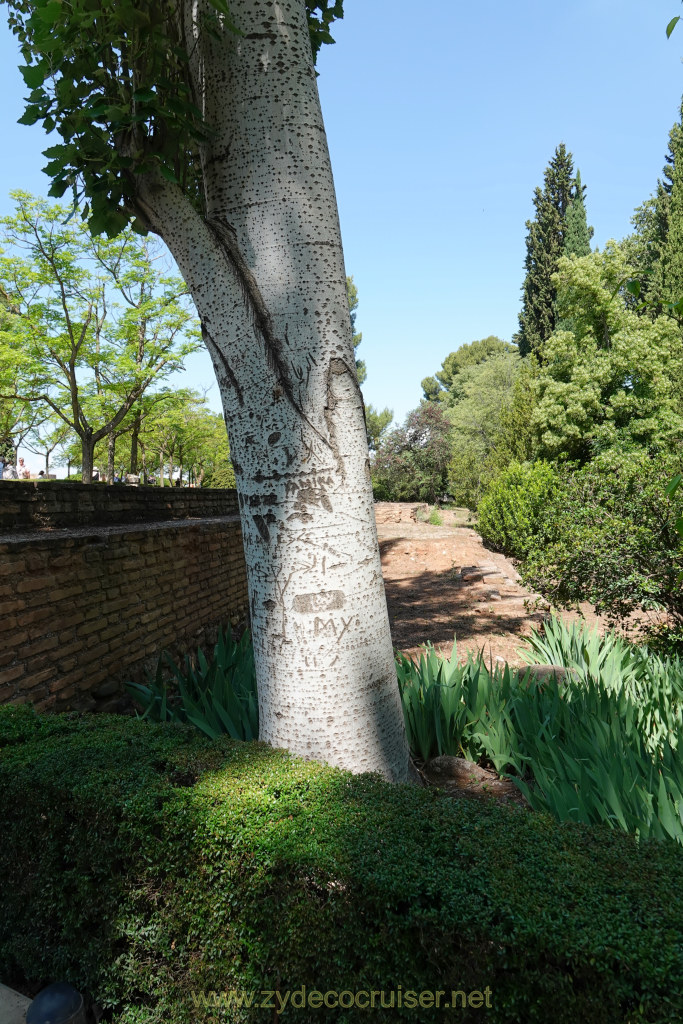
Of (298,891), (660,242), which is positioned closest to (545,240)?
(660,242)

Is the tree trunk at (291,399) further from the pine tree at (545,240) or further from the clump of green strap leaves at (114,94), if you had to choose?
the pine tree at (545,240)

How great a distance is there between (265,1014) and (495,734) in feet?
5.34

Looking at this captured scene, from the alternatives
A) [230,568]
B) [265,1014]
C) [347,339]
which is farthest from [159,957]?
[230,568]

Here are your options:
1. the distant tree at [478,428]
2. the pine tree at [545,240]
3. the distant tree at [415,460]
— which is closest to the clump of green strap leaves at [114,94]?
the distant tree at [478,428]

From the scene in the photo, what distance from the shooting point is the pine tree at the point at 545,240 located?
83.0 feet

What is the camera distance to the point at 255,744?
2125 millimetres

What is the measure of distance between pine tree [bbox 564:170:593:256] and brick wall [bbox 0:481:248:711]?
24205 millimetres

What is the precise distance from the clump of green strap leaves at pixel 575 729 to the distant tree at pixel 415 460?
71.6 feet

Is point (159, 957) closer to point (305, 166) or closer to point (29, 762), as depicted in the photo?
point (29, 762)

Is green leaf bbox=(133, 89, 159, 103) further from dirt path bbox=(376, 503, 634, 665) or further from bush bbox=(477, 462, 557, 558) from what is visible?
bush bbox=(477, 462, 557, 558)

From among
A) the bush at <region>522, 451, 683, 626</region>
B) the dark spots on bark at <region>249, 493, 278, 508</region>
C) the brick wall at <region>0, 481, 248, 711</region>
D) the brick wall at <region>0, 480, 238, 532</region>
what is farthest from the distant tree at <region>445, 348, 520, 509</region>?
the dark spots on bark at <region>249, 493, 278, 508</region>

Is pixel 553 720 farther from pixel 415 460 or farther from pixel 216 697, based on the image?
pixel 415 460

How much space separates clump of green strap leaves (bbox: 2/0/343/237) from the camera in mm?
2172

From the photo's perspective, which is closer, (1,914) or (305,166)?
(1,914)
